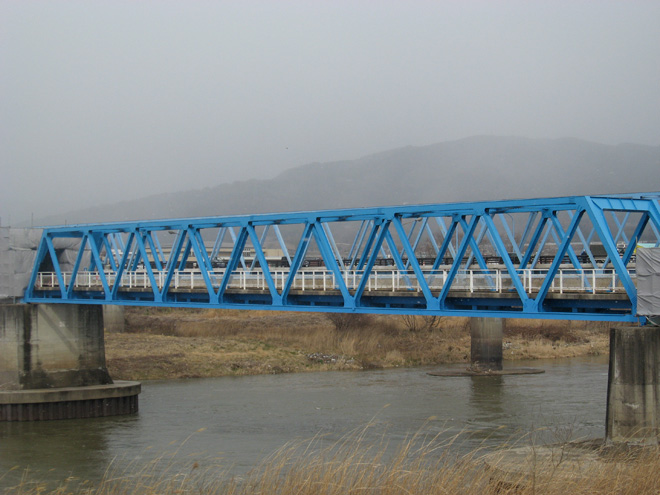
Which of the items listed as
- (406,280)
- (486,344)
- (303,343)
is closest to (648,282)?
(406,280)

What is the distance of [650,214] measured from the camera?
2642cm

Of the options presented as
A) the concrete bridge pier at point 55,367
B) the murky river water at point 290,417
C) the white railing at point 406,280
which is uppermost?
the white railing at point 406,280

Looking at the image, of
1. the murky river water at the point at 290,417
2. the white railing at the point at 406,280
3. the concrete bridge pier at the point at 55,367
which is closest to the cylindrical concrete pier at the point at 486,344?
the murky river water at the point at 290,417

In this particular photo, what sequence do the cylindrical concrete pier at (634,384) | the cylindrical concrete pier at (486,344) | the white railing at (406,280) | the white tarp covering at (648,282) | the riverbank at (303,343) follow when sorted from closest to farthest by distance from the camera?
the cylindrical concrete pier at (634,384)
the white tarp covering at (648,282)
the white railing at (406,280)
the riverbank at (303,343)
the cylindrical concrete pier at (486,344)

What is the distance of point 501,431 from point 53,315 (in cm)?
2225

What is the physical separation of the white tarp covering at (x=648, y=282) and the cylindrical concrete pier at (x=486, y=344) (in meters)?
35.7

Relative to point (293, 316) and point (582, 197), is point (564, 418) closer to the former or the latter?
point (582, 197)

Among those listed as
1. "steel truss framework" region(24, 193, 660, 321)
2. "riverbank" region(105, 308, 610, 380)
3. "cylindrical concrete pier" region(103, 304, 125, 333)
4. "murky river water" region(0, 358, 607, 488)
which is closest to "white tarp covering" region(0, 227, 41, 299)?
"steel truss framework" region(24, 193, 660, 321)

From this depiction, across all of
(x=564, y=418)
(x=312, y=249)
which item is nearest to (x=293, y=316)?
(x=564, y=418)

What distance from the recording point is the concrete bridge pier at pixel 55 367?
40.8m

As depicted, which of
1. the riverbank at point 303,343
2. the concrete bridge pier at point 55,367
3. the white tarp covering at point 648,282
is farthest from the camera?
the riverbank at point 303,343

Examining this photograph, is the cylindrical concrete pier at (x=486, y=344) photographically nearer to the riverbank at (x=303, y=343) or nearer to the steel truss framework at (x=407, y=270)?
the riverbank at (x=303, y=343)

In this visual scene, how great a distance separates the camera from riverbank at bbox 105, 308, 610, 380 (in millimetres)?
57562

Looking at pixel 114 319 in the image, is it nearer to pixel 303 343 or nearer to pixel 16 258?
pixel 303 343
